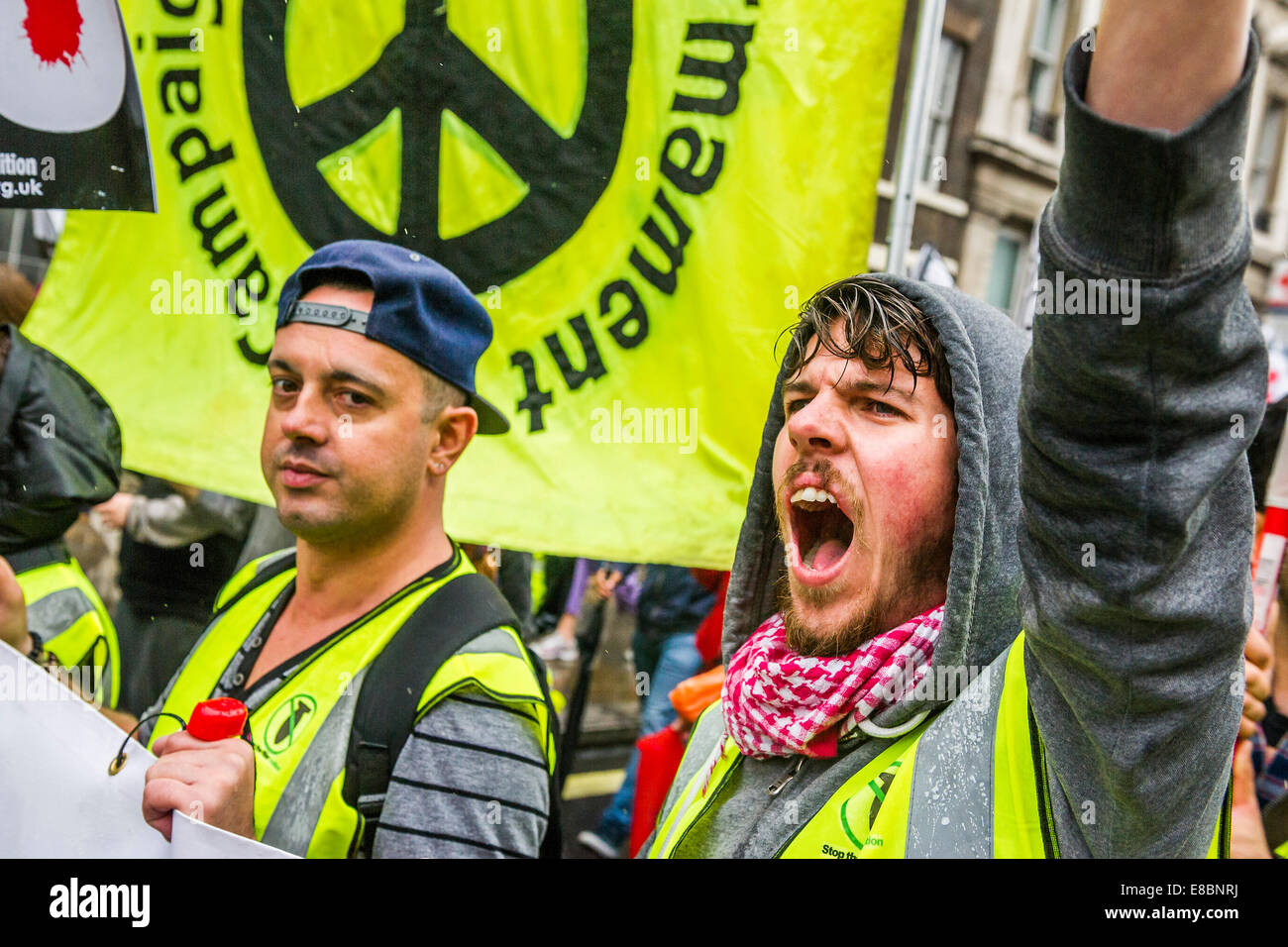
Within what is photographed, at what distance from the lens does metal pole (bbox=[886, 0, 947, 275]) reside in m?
2.01

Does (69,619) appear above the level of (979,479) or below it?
below

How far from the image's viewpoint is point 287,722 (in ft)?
6.15

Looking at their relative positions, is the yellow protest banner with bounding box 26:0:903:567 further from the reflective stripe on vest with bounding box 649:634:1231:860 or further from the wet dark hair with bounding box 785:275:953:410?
the reflective stripe on vest with bounding box 649:634:1231:860

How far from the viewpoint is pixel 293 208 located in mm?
2289

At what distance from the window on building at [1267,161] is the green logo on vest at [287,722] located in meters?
13.9

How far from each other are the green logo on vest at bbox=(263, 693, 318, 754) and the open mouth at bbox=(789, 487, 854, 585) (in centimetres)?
91

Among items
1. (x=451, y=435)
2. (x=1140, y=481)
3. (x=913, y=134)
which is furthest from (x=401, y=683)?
(x=913, y=134)

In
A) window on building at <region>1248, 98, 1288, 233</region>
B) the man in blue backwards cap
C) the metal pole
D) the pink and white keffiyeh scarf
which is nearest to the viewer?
the pink and white keffiyeh scarf

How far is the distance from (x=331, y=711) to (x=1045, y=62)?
11.7 m

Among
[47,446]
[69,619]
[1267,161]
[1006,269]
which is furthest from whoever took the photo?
[1267,161]

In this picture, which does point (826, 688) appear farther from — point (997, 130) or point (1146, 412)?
point (997, 130)

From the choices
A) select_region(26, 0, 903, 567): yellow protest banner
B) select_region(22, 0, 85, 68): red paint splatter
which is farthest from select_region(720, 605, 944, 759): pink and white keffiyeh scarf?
select_region(22, 0, 85, 68): red paint splatter

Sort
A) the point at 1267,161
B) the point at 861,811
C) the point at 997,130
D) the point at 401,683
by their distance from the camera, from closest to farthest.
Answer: the point at 861,811, the point at 401,683, the point at 997,130, the point at 1267,161
